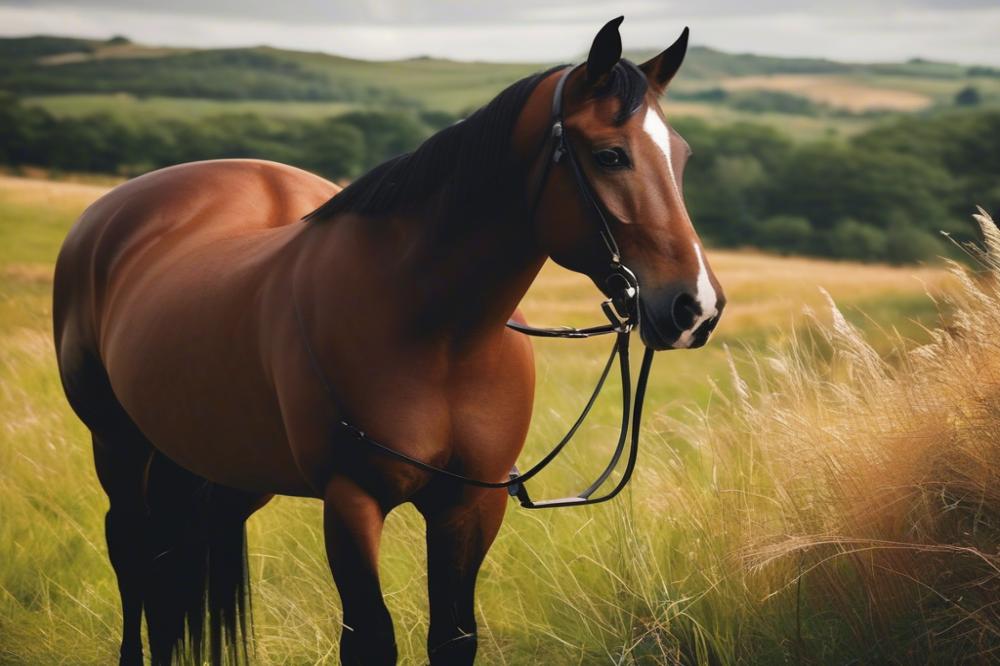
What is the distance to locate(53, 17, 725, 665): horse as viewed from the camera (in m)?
2.62

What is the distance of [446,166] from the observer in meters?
2.91

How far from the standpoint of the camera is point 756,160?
121ft

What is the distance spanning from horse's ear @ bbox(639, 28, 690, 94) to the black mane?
0.42 feet

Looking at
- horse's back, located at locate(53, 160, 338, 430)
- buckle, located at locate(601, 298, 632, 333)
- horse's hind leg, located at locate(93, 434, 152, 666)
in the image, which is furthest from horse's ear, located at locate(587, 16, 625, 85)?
horse's hind leg, located at locate(93, 434, 152, 666)

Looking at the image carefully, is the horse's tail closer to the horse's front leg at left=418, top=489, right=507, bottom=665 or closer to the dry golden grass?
the horse's front leg at left=418, top=489, right=507, bottom=665

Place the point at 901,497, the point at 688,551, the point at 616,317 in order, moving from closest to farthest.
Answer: the point at 616,317 → the point at 901,497 → the point at 688,551

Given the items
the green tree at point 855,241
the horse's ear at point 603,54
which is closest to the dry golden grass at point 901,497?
the horse's ear at point 603,54

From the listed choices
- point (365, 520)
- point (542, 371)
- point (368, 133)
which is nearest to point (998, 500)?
point (365, 520)

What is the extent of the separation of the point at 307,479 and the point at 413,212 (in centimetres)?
81

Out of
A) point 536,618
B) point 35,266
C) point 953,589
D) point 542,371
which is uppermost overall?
point 953,589

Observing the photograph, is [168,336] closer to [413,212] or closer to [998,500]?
[413,212]

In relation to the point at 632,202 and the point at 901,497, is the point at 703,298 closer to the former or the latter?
the point at 632,202

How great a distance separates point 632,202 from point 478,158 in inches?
17.7

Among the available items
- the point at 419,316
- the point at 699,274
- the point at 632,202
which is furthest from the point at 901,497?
the point at 419,316
